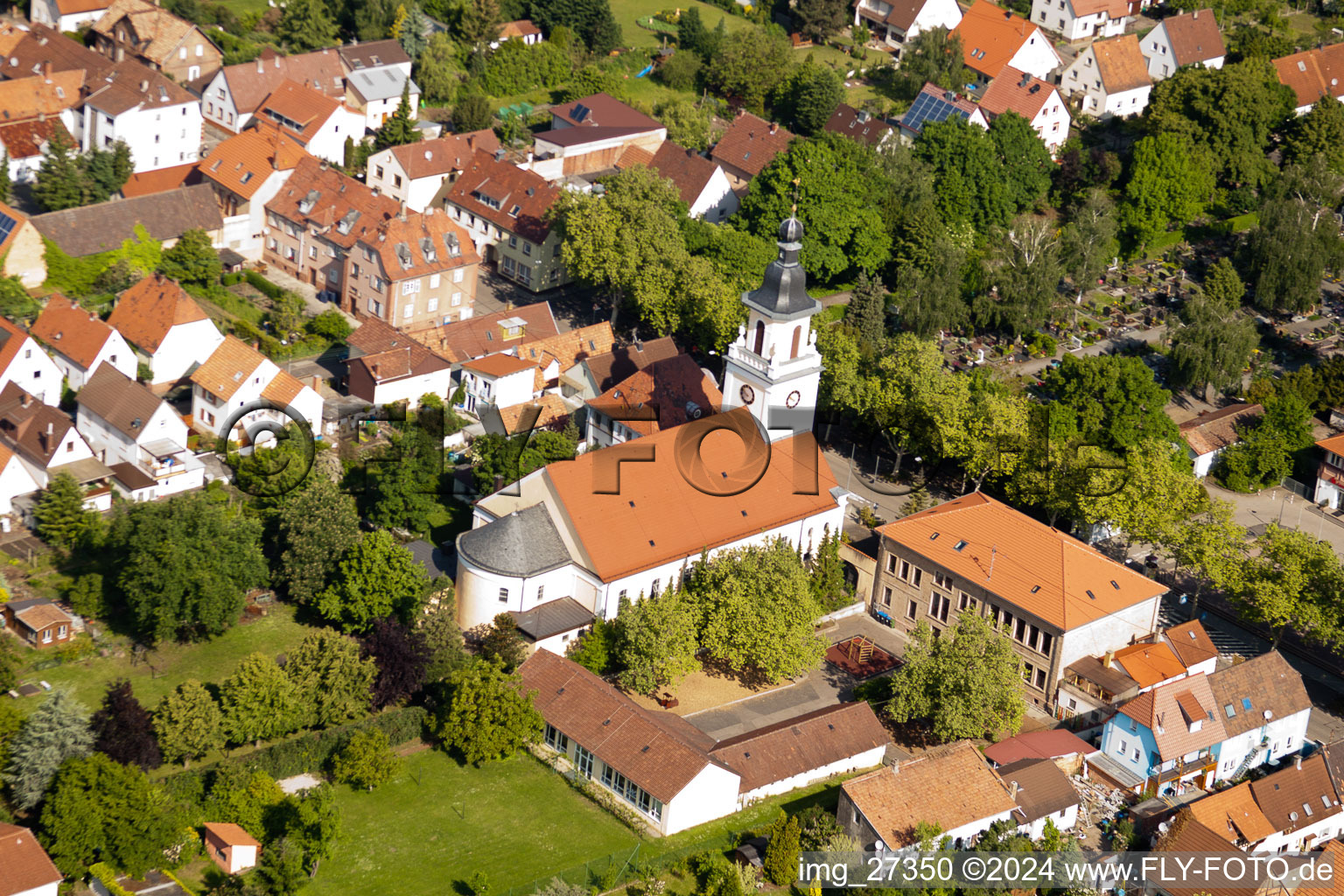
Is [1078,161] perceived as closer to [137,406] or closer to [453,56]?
[453,56]

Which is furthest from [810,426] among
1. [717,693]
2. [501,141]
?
[501,141]

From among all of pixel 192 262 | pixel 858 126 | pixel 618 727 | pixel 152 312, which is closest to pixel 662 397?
pixel 618 727

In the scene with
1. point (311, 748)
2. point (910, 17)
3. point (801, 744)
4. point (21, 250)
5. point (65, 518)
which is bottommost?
point (801, 744)

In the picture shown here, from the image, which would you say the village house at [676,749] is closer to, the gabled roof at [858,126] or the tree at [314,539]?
the tree at [314,539]

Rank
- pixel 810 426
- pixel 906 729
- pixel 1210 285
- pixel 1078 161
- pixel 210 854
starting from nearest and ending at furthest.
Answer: pixel 210 854 < pixel 906 729 < pixel 810 426 < pixel 1210 285 < pixel 1078 161

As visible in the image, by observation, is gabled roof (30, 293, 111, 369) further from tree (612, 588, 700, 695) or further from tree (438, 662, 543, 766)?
tree (612, 588, 700, 695)

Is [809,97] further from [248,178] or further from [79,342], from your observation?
[79,342]

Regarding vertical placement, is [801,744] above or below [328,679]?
below

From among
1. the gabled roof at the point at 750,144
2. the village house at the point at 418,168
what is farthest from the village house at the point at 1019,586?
the village house at the point at 418,168
